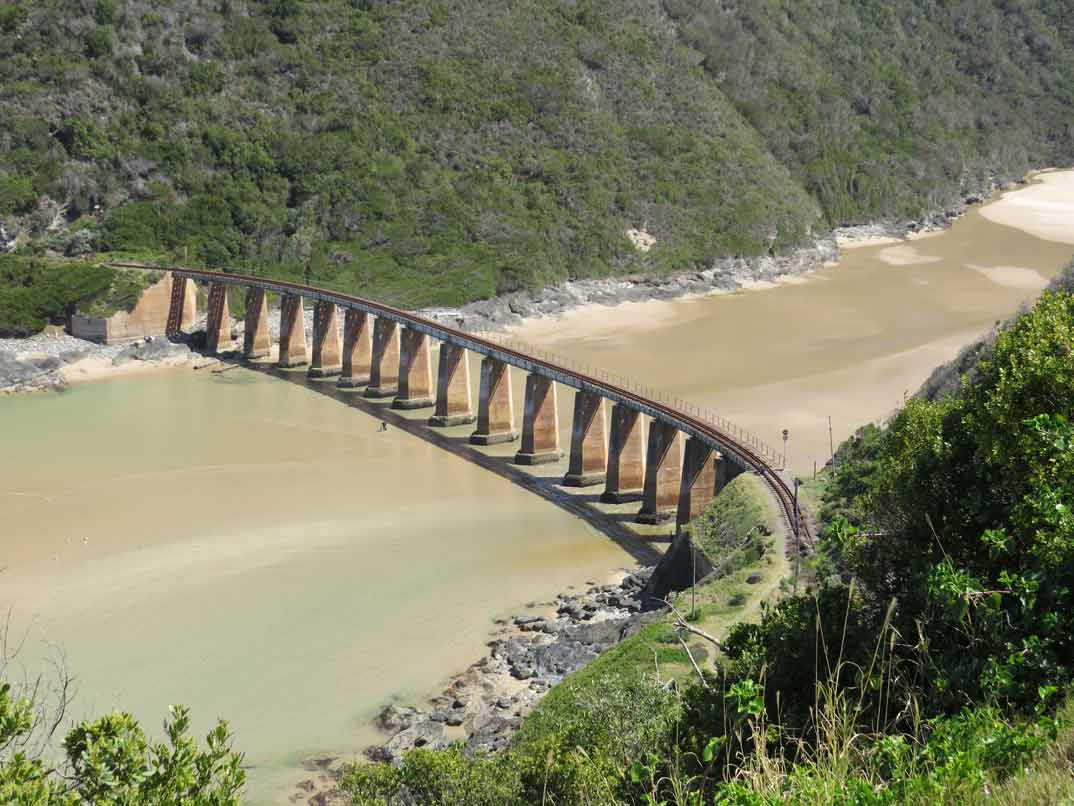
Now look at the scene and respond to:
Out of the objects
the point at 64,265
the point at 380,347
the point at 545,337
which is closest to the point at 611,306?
the point at 545,337

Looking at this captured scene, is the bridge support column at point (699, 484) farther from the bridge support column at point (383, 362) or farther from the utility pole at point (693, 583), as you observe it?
the bridge support column at point (383, 362)

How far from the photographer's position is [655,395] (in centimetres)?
6053

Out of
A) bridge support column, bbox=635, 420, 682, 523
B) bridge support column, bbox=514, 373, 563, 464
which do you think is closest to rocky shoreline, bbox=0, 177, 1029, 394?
bridge support column, bbox=514, 373, 563, 464

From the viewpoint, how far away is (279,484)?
49.8 m

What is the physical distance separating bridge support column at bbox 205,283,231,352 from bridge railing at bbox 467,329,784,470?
14329 millimetres

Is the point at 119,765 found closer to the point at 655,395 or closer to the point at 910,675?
the point at 910,675

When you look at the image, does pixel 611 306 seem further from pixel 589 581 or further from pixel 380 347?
pixel 589 581

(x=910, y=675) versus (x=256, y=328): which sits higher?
(x=910, y=675)

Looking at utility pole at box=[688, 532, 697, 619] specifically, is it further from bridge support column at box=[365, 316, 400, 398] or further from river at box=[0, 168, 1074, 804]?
bridge support column at box=[365, 316, 400, 398]

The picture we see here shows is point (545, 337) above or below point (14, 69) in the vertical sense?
below

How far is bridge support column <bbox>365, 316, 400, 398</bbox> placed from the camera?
213ft

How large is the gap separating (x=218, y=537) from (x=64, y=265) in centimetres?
4073

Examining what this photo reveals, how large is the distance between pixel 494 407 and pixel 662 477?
43.3ft

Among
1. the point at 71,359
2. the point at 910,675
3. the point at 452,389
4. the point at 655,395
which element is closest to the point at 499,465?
the point at 452,389
